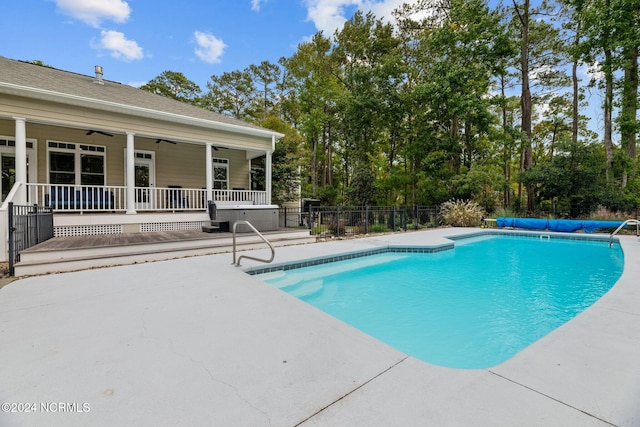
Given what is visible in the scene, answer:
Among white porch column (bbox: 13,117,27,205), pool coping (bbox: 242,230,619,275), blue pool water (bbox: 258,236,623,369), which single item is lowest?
blue pool water (bbox: 258,236,623,369)

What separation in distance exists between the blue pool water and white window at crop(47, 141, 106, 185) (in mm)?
8289

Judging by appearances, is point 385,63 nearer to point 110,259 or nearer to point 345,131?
point 345,131

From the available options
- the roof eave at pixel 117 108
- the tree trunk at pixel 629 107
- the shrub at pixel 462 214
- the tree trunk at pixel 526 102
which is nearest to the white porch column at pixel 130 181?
the roof eave at pixel 117 108

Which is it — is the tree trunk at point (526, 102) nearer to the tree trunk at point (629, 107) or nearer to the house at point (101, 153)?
the tree trunk at point (629, 107)


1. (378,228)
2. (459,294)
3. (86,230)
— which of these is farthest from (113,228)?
(378,228)

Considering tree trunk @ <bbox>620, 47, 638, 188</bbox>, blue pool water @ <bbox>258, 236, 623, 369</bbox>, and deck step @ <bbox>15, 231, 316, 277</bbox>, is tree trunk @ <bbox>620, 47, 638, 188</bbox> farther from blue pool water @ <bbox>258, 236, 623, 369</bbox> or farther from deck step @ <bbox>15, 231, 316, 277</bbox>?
deck step @ <bbox>15, 231, 316, 277</bbox>

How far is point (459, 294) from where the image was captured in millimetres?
4945

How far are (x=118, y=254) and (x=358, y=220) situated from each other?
814 centimetres

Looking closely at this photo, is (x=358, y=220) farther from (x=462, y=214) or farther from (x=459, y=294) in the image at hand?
(x=459, y=294)

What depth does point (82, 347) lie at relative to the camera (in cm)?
242

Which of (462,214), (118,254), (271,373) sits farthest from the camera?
(462,214)

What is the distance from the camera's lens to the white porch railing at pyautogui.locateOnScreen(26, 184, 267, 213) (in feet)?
27.1

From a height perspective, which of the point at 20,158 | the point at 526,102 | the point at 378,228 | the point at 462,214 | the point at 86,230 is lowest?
the point at 378,228

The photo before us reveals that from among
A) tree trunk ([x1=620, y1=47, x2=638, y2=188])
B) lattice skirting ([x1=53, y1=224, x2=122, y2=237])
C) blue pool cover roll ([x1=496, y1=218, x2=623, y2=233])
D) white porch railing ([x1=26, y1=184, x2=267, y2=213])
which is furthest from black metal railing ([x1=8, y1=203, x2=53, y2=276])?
tree trunk ([x1=620, y1=47, x2=638, y2=188])
